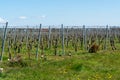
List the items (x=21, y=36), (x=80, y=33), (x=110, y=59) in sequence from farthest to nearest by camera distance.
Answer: (x=80, y=33)
(x=21, y=36)
(x=110, y=59)

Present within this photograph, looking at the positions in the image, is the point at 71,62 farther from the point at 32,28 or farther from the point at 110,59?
the point at 32,28

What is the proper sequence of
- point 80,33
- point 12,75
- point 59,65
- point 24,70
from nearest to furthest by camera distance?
point 12,75, point 24,70, point 59,65, point 80,33

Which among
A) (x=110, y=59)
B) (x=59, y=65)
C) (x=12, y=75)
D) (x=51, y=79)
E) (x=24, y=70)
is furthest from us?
(x=110, y=59)

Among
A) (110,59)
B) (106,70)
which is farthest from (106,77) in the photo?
(110,59)

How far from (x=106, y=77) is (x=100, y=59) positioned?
588cm

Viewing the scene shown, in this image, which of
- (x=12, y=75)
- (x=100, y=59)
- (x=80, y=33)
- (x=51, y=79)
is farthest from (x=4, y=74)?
(x=80, y=33)

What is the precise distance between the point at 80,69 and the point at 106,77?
206cm

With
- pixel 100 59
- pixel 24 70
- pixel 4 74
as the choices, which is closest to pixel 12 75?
pixel 4 74

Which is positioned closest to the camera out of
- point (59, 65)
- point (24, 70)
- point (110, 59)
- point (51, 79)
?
point (51, 79)

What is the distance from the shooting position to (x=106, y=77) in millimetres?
12602

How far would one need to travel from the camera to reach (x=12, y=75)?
12602 mm

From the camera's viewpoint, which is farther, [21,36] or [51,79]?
[21,36]

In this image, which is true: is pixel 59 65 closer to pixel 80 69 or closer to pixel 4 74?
pixel 80 69

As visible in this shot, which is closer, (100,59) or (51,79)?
(51,79)
